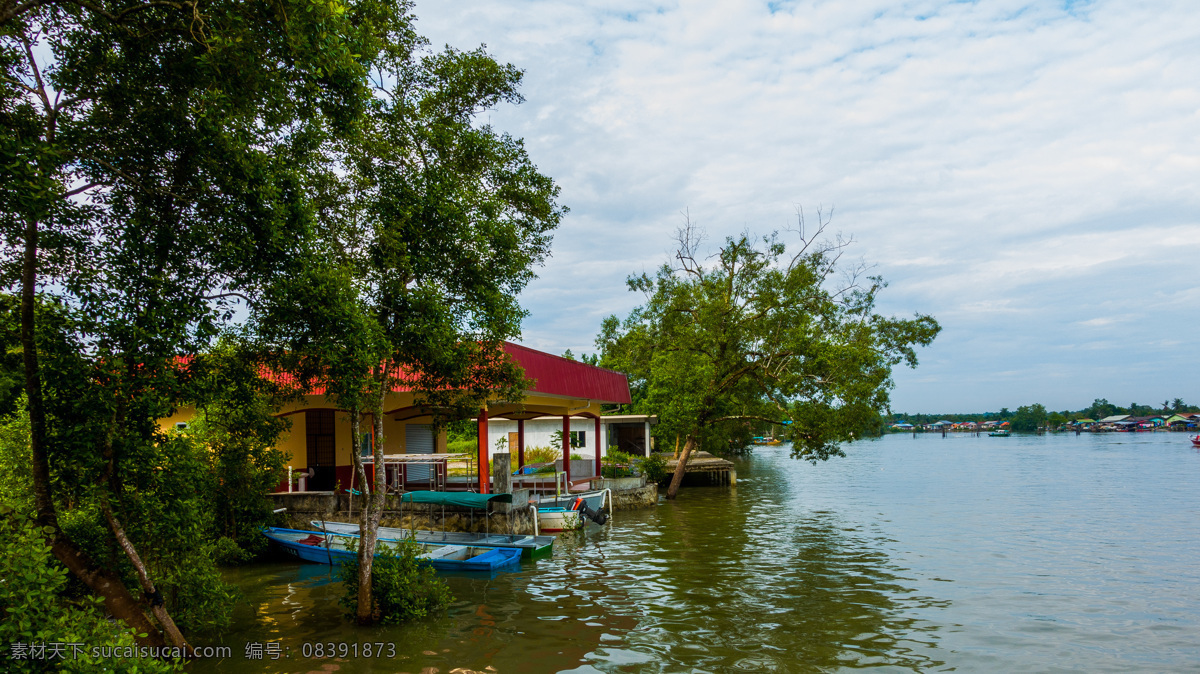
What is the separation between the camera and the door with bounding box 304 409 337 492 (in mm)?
21719

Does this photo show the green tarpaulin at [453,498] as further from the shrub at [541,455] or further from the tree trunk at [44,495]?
the shrub at [541,455]

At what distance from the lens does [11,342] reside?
7.28m

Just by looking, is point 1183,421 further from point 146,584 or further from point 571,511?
point 146,584

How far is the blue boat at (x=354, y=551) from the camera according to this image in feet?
45.8

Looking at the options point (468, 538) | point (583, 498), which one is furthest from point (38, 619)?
point (583, 498)

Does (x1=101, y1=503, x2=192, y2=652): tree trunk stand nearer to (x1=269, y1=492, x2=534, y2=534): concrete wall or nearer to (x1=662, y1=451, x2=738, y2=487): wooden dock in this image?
(x1=269, y1=492, x2=534, y2=534): concrete wall

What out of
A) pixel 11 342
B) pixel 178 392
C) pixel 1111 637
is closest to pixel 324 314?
pixel 178 392

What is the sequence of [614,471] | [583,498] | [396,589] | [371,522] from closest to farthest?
[371,522]
[396,589]
[583,498]
[614,471]

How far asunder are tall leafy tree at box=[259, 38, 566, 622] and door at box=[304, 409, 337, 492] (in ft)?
39.8

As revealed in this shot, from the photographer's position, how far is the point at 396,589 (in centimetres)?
1041

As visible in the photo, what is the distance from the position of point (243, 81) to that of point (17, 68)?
223 cm

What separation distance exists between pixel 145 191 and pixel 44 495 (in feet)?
11.3

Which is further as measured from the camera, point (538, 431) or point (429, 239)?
point (538, 431)

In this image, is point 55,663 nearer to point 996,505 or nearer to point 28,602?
point 28,602
